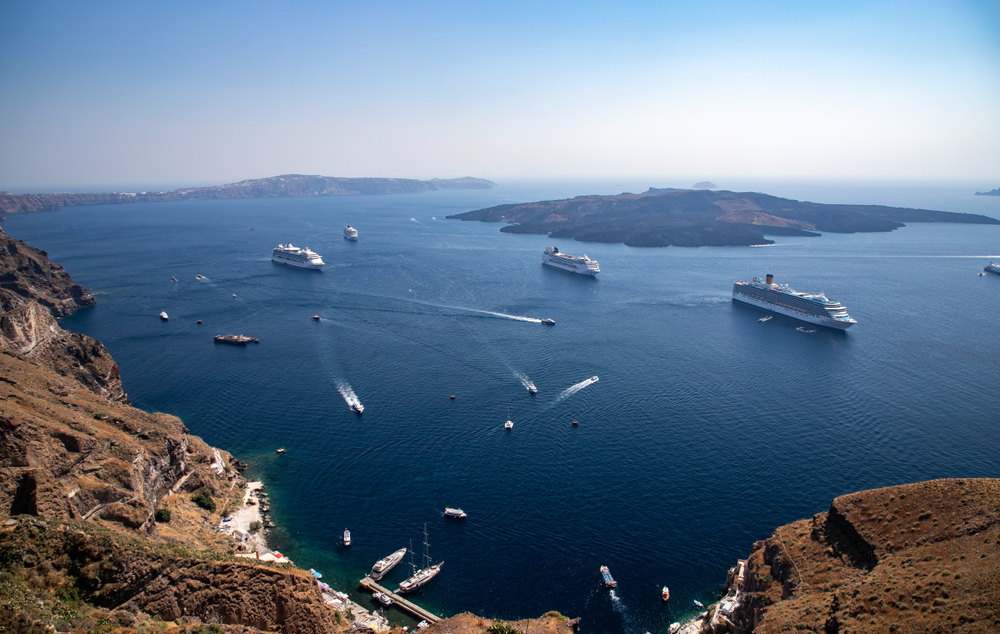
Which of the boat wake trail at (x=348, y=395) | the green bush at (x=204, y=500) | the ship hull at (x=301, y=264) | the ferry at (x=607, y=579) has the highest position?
the ship hull at (x=301, y=264)

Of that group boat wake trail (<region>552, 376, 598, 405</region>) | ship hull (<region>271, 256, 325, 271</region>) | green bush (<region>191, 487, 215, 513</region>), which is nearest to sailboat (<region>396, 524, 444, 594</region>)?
green bush (<region>191, 487, 215, 513</region>)

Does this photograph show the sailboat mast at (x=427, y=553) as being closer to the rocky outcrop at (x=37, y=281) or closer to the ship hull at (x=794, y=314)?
the ship hull at (x=794, y=314)

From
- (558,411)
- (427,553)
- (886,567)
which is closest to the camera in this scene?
(886,567)

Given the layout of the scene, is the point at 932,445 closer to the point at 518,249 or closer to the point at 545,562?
the point at 545,562

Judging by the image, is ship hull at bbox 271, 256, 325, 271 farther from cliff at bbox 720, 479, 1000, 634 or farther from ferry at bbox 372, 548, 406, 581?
cliff at bbox 720, 479, 1000, 634

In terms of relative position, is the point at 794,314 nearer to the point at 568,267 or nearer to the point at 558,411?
the point at 568,267

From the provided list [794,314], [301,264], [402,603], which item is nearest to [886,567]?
[402,603]

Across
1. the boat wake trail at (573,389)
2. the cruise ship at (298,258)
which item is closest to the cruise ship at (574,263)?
the cruise ship at (298,258)
